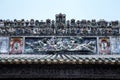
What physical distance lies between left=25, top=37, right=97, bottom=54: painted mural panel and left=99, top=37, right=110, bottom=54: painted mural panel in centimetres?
25

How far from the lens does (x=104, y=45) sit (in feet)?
45.2

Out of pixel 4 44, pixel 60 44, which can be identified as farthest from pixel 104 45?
pixel 4 44

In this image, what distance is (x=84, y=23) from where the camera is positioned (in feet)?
46.5

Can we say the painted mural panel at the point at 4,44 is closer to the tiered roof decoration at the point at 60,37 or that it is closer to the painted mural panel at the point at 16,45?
the tiered roof decoration at the point at 60,37

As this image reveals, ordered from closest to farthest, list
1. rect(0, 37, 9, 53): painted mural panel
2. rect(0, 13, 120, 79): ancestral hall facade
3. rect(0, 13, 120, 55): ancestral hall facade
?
rect(0, 13, 120, 79): ancestral hall facade < rect(0, 13, 120, 55): ancestral hall facade < rect(0, 37, 9, 53): painted mural panel

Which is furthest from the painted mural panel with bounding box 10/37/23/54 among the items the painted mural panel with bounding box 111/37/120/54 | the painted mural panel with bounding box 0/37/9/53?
the painted mural panel with bounding box 111/37/120/54

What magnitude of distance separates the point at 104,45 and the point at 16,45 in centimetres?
378

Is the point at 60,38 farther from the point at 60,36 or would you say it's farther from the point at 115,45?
the point at 115,45

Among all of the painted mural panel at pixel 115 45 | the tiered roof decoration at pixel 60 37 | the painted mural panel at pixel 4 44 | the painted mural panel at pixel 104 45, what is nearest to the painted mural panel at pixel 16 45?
the tiered roof decoration at pixel 60 37

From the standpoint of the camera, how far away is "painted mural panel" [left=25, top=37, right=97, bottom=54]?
13.4 metres

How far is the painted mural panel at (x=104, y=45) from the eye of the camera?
13.6 metres

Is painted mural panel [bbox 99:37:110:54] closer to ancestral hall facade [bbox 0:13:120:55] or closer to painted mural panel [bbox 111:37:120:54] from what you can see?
ancestral hall facade [bbox 0:13:120:55]

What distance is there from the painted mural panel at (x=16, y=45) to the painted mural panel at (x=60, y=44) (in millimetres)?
264

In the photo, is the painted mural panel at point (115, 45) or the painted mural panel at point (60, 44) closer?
the painted mural panel at point (60, 44)
